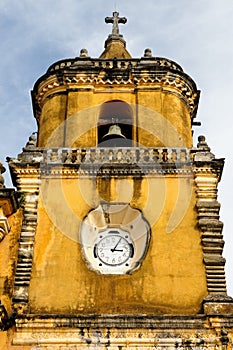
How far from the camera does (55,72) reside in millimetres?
14969

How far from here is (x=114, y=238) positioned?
40.4 feet

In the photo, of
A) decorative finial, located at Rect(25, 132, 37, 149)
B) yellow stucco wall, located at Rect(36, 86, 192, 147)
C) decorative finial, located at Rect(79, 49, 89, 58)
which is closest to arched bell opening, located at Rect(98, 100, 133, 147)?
yellow stucco wall, located at Rect(36, 86, 192, 147)

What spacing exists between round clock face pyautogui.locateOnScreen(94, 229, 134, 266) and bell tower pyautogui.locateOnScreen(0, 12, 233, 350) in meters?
0.02

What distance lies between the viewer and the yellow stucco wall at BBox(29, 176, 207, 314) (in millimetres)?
11070

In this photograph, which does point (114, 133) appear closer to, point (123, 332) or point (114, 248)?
point (114, 248)

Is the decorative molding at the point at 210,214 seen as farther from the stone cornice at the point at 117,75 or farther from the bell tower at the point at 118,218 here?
the stone cornice at the point at 117,75

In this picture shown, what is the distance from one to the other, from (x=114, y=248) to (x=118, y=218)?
643 mm

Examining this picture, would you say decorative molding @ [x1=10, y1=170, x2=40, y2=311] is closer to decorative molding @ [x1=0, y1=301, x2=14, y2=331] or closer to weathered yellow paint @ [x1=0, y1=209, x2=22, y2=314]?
weathered yellow paint @ [x1=0, y1=209, x2=22, y2=314]

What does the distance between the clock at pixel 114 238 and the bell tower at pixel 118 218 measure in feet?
0.07

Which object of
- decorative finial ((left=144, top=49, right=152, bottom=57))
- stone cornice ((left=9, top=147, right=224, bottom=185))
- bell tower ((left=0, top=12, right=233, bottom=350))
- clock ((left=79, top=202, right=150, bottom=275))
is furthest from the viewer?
decorative finial ((left=144, top=49, right=152, bottom=57))

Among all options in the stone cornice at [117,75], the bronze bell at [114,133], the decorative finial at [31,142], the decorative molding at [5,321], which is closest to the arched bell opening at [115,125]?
the bronze bell at [114,133]

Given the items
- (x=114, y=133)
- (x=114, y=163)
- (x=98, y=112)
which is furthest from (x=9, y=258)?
(x=98, y=112)

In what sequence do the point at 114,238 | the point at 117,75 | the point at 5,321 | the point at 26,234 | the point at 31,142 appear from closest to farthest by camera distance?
the point at 5,321 → the point at 26,234 → the point at 114,238 → the point at 31,142 → the point at 117,75

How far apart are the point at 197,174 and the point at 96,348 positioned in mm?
4122
